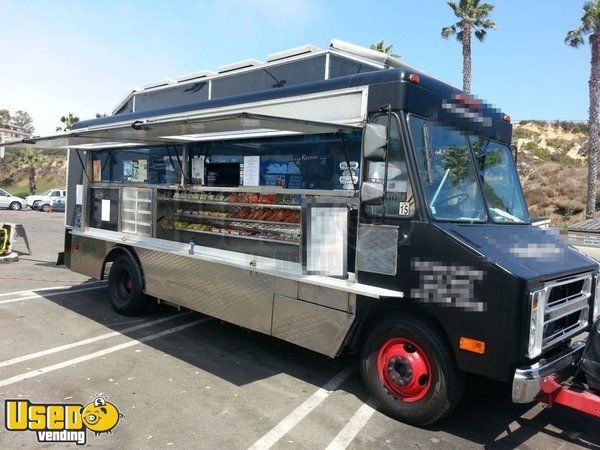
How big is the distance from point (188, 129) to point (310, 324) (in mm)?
2282

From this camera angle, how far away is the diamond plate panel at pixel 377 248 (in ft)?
13.0

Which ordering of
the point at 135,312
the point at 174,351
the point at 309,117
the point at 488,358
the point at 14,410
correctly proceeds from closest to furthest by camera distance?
the point at 488,358, the point at 14,410, the point at 309,117, the point at 174,351, the point at 135,312

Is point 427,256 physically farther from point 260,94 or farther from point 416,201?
point 260,94

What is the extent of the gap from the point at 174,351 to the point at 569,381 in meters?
3.88

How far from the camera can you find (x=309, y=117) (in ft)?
15.4

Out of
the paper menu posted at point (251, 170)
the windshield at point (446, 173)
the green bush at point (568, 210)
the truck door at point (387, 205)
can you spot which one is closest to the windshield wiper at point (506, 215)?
the windshield at point (446, 173)

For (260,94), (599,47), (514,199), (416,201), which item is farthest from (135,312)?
(599,47)

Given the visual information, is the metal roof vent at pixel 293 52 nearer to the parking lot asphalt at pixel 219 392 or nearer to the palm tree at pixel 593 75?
the parking lot asphalt at pixel 219 392

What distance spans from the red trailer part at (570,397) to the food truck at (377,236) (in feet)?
0.23

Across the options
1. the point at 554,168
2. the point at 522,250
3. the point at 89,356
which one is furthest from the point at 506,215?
the point at 554,168

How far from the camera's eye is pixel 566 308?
3.87 m

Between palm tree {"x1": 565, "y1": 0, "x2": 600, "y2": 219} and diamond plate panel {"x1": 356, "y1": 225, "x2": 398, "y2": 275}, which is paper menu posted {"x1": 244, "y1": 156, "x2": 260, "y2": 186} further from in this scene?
palm tree {"x1": 565, "y1": 0, "x2": 600, "y2": 219}

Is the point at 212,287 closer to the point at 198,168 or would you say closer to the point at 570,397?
the point at 198,168

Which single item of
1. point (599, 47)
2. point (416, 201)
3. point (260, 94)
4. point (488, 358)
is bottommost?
point (488, 358)
